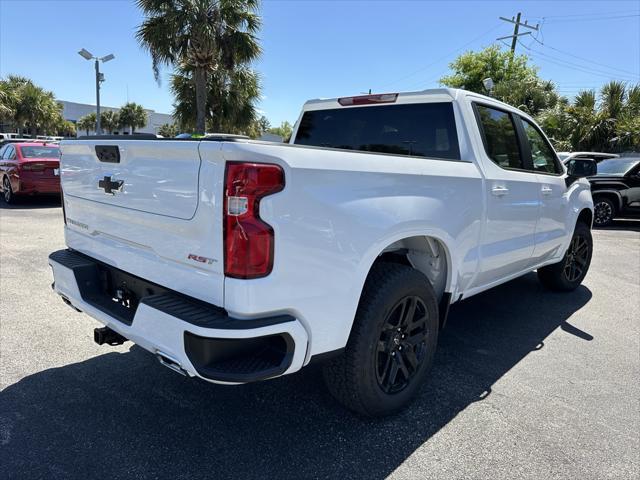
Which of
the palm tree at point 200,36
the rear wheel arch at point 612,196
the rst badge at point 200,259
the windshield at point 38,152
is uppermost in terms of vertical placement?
the palm tree at point 200,36

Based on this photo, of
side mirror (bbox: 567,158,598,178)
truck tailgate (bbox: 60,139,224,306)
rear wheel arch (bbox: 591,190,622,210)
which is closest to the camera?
truck tailgate (bbox: 60,139,224,306)

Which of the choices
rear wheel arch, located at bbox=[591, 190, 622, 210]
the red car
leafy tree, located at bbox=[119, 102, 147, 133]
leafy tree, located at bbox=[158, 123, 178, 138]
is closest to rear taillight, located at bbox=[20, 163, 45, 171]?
the red car

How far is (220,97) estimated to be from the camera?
19.0m

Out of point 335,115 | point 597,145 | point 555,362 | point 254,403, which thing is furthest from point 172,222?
point 597,145

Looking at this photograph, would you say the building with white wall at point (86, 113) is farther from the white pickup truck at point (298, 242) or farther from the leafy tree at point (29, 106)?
the white pickup truck at point (298, 242)

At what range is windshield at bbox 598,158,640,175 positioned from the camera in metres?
11.2

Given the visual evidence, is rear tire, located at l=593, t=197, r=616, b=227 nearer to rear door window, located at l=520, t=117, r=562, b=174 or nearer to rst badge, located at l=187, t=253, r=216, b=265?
rear door window, located at l=520, t=117, r=562, b=174

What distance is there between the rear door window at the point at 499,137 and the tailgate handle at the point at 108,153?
99.0 inches

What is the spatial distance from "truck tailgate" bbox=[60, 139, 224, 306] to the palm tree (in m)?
15.3

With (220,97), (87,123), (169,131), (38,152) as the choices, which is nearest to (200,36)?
(220,97)

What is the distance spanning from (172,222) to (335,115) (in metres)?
2.25

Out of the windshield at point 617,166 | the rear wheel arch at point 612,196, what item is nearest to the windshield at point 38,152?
the rear wheel arch at point 612,196

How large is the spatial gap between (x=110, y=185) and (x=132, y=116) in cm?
6379

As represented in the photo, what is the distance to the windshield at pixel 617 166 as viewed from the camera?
11195 mm
